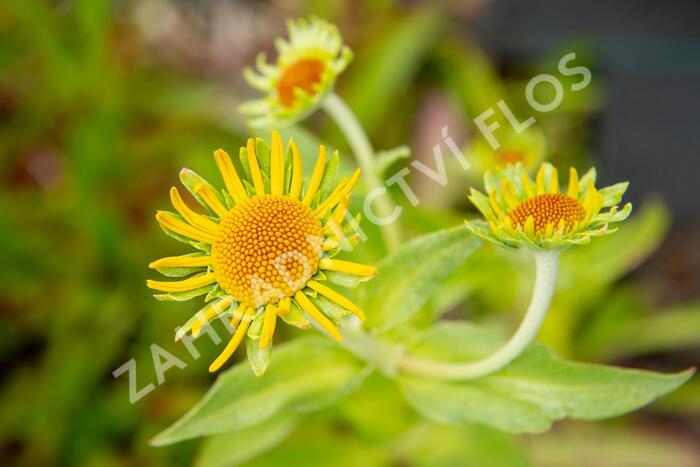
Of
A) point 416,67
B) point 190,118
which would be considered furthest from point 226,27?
point 416,67

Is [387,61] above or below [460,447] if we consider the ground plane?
above

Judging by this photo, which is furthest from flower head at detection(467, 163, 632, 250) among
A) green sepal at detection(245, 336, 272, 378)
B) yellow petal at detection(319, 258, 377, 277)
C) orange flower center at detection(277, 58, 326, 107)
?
orange flower center at detection(277, 58, 326, 107)

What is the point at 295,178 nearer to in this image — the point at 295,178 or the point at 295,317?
the point at 295,178

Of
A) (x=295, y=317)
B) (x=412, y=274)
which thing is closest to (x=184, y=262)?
(x=295, y=317)

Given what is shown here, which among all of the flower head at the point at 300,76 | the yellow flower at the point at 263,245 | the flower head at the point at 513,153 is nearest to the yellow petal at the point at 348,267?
the yellow flower at the point at 263,245

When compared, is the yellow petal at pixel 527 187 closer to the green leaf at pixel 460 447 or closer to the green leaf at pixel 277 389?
the green leaf at pixel 277 389

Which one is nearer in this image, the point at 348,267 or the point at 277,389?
the point at 348,267
